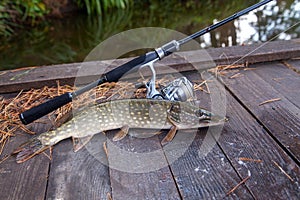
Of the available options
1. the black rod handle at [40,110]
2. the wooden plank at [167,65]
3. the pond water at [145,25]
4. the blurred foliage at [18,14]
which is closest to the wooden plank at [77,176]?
the black rod handle at [40,110]

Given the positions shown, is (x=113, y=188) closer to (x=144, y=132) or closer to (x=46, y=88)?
(x=144, y=132)

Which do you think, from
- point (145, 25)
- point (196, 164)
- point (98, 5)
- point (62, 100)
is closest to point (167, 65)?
point (62, 100)

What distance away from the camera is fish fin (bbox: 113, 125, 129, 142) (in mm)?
1474

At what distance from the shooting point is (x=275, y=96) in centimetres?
174

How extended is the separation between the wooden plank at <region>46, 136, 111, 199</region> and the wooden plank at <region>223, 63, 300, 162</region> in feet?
2.57

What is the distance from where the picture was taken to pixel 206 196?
114cm

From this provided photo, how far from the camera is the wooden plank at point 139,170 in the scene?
3.85ft

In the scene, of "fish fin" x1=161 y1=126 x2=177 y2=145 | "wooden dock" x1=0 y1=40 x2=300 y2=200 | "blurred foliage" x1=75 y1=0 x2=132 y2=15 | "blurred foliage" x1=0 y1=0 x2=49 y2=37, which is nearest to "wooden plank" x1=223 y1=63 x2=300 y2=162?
"wooden dock" x1=0 y1=40 x2=300 y2=200

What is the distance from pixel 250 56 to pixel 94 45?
372cm

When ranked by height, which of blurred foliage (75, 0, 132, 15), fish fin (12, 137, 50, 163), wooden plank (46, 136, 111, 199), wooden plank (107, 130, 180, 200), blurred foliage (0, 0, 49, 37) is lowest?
wooden plank (107, 130, 180, 200)

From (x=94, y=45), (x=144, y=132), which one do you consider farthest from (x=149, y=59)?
(x=94, y=45)

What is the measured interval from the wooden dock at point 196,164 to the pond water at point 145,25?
339cm

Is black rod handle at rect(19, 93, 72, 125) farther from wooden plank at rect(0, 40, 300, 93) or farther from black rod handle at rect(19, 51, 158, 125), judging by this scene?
wooden plank at rect(0, 40, 300, 93)

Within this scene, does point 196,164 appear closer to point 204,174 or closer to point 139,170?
point 204,174
